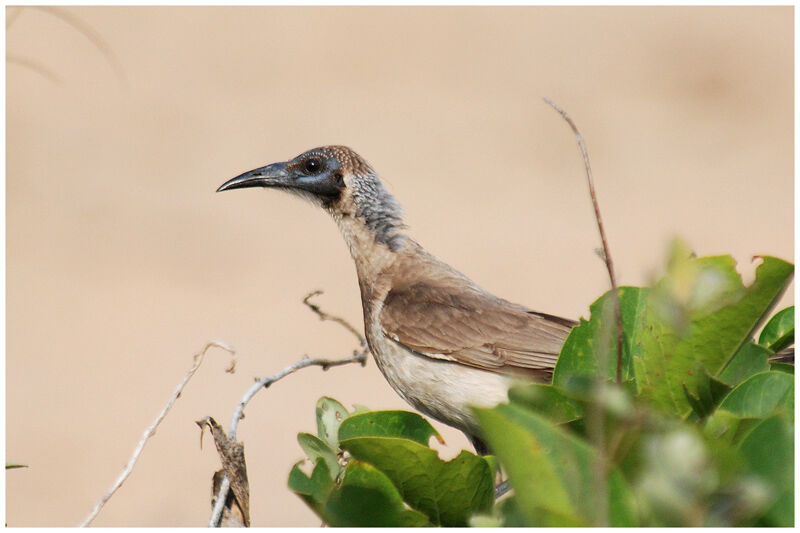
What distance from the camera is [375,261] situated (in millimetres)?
4562

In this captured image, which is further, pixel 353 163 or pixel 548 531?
pixel 353 163

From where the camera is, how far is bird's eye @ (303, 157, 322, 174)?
4.59 m

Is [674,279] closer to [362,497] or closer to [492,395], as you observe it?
[362,497]

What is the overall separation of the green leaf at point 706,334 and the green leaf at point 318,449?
23.6 inches

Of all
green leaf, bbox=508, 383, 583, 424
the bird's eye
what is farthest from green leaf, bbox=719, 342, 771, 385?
the bird's eye

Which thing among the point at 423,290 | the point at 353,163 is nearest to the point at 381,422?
the point at 423,290

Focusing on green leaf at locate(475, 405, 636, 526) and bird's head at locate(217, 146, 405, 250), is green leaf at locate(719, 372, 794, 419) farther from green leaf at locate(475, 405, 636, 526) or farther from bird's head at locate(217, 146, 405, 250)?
bird's head at locate(217, 146, 405, 250)

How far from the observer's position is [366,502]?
1640mm

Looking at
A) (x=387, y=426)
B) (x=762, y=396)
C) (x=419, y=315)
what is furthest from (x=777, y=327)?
(x=419, y=315)

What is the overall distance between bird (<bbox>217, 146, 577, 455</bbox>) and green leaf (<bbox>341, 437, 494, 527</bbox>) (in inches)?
74.9

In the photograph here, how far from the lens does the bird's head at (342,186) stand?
15.0 ft

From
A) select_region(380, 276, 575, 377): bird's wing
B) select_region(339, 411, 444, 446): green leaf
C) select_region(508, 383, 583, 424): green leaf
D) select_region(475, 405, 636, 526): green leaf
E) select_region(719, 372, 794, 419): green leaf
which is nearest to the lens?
select_region(475, 405, 636, 526): green leaf

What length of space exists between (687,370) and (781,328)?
0.72 metres

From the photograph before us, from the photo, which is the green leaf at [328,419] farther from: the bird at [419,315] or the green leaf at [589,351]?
the bird at [419,315]
